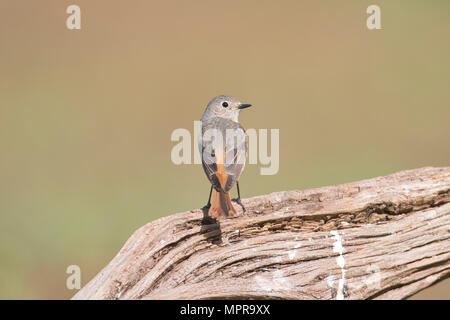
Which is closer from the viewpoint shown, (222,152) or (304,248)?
(304,248)

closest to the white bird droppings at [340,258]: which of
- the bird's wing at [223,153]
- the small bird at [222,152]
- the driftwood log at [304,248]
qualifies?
the driftwood log at [304,248]

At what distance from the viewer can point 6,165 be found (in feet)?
36.6

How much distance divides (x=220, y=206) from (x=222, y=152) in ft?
2.42

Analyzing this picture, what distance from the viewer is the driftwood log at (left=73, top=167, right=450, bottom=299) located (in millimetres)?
4574

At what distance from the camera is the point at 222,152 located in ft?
18.2

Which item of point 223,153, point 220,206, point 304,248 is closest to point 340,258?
point 304,248

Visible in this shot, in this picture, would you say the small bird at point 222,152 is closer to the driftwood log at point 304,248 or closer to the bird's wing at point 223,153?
the bird's wing at point 223,153

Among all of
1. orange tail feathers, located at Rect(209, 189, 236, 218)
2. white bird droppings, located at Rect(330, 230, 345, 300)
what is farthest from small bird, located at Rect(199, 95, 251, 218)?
white bird droppings, located at Rect(330, 230, 345, 300)

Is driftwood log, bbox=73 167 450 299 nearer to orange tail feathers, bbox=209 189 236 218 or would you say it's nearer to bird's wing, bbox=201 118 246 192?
orange tail feathers, bbox=209 189 236 218

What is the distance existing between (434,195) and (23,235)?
6038 mm

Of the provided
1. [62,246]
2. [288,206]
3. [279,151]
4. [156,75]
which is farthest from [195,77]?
[288,206]

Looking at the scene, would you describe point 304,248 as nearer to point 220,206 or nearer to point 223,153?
point 220,206

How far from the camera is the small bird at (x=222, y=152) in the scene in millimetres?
4992
